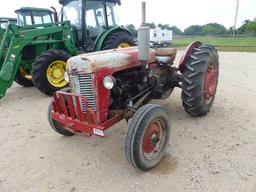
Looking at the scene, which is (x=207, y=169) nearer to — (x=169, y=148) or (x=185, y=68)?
(x=169, y=148)

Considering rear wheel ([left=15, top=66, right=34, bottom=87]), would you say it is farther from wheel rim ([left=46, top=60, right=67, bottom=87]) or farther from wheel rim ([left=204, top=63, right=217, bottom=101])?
wheel rim ([left=204, top=63, right=217, bottom=101])

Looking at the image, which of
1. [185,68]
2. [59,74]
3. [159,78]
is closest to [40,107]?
[59,74]

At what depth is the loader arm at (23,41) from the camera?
22.9 ft

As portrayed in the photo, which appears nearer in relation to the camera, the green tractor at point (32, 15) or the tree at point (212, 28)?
the green tractor at point (32, 15)

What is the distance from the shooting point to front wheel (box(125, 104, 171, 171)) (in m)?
3.34

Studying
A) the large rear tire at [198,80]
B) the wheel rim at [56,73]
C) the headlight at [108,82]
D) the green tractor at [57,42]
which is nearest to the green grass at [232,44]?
the green tractor at [57,42]

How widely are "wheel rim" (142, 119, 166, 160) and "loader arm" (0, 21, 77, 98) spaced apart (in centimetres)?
459

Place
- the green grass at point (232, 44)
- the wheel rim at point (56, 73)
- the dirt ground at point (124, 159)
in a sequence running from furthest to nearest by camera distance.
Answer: the green grass at point (232, 44), the wheel rim at point (56, 73), the dirt ground at point (124, 159)

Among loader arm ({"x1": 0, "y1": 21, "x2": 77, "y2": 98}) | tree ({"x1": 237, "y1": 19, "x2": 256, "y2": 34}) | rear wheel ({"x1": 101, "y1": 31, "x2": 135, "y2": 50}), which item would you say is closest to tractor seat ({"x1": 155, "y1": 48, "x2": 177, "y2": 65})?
rear wheel ({"x1": 101, "y1": 31, "x2": 135, "y2": 50})

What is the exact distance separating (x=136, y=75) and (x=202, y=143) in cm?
138

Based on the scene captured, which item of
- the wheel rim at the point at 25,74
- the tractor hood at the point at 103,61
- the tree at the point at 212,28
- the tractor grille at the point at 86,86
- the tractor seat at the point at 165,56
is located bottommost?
the tree at the point at 212,28

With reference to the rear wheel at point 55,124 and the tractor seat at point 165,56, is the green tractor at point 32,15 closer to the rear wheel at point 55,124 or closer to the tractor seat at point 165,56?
the tractor seat at point 165,56

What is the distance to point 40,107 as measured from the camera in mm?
6500

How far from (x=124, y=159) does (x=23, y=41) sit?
15.6 ft
